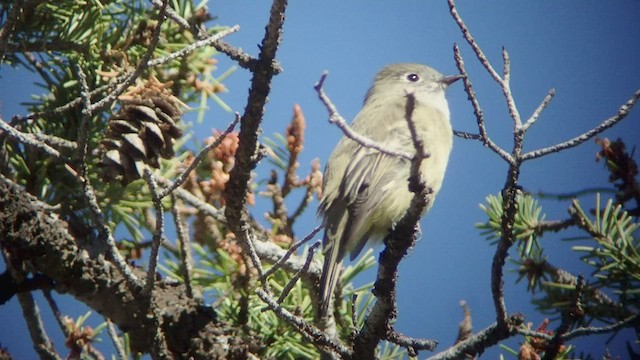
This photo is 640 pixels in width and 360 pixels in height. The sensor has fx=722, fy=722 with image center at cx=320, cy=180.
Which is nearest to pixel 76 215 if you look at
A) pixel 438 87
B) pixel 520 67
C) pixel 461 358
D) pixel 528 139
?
pixel 461 358

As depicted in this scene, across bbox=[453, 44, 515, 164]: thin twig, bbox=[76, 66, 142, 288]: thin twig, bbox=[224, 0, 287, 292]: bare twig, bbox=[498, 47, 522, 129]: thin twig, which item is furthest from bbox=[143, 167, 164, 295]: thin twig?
bbox=[498, 47, 522, 129]: thin twig

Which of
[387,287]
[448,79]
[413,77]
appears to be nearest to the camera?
[387,287]

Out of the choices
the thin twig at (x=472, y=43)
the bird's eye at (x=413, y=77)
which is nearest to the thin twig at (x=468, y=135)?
the thin twig at (x=472, y=43)

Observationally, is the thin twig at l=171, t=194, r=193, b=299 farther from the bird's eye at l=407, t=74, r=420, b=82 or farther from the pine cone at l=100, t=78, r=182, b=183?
the bird's eye at l=407, t=74, r=420, b=82

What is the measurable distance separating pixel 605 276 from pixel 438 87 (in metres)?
1.72

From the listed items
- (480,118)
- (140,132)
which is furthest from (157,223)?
(480,118)

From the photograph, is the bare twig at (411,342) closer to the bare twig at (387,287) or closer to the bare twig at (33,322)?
the bare twig at (387,287)

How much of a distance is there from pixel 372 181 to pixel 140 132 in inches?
47.9

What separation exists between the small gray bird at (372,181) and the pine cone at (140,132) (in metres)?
0.75

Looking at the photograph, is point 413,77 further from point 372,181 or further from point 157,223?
point 157,223

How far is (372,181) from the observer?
338 cm

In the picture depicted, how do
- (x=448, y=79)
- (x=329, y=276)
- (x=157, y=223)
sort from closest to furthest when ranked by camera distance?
(x=157, y=223) → (x=329, y=276) → (x=448, y=79)

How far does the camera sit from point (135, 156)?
8.25 feet

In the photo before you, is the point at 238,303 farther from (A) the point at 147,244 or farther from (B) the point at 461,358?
(B) the point at 461,358
